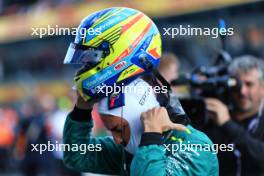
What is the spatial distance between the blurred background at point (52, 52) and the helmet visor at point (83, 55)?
68.3 inches

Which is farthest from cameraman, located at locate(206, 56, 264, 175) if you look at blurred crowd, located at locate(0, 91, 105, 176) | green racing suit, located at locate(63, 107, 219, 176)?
blurred crowd, located at locate(0, 91, 105, 176)

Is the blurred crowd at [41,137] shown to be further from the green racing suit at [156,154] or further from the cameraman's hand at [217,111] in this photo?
the green racing suit at [156,154]

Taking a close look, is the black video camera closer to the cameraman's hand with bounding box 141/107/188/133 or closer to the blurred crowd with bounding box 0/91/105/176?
the cameraman's hand with bounding box 141/107/188/133

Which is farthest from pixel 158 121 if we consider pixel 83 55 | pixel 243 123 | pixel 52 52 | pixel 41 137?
pixel 52 52

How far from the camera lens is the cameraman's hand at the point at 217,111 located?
12.7 ft

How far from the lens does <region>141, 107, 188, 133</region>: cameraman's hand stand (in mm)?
2416

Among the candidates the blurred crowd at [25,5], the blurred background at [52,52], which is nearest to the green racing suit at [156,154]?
the blurred background at [52,52]

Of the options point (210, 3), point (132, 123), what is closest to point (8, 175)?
point (210, 3)

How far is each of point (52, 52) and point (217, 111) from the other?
660 inches

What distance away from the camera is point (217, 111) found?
3900mm

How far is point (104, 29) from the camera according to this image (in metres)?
2.50

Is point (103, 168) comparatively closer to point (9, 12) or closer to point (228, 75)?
point (228, 75)

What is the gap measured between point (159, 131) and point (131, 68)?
28 centimetres

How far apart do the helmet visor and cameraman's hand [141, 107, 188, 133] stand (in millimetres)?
275
